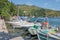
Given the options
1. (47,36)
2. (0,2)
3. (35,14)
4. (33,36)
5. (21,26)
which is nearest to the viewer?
(47,36)

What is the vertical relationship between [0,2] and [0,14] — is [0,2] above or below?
above

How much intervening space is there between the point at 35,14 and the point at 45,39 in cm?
9404

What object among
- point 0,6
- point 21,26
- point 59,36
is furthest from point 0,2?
point 59,36

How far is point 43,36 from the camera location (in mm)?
20141

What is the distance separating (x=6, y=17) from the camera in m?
71.1

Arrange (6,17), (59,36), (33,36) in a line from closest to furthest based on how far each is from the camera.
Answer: (59,36) < (33,36) < (6,17)

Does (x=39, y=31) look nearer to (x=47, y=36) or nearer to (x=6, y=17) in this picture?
(x=47, y=36)

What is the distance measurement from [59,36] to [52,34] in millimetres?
1687

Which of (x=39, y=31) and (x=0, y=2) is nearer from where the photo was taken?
(x=39, y=31)

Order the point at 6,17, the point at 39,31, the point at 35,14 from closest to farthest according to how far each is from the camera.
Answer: the point at 39,31, the point at 6,17, the point at 35,14

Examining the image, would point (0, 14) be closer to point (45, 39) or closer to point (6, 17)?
point (6, 17)

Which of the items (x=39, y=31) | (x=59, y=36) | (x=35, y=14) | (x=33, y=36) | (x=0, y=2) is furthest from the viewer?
(x=35, y=14)

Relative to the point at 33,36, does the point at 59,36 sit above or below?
above

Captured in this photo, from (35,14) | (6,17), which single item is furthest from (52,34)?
(35,14)
